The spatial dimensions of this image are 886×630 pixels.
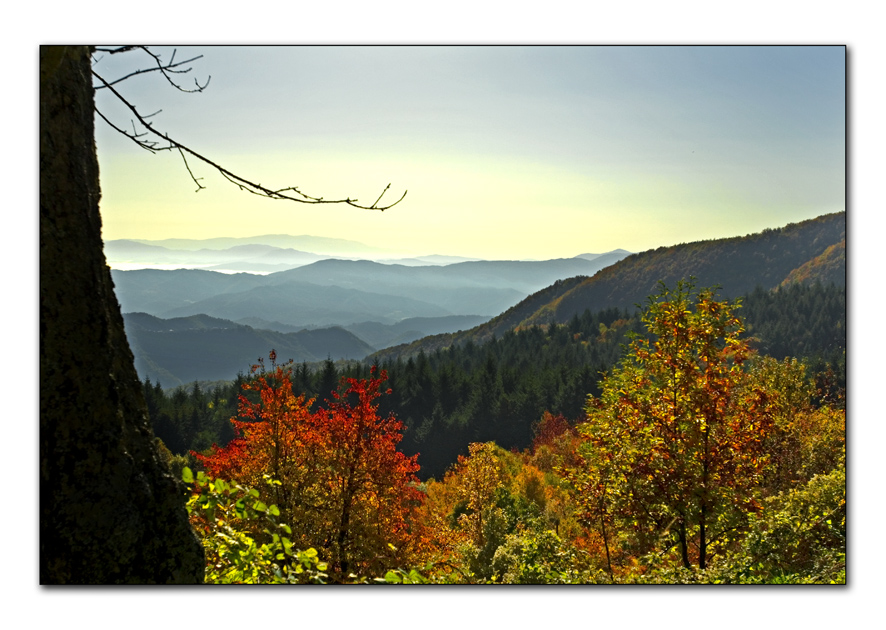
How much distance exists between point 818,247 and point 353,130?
35.2 feet

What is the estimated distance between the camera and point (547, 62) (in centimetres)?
814

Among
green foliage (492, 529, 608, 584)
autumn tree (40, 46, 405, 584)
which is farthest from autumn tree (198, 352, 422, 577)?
autumn tree (40, 46, 405, 584)

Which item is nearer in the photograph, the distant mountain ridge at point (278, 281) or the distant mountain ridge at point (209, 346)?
the distant mountain ridge at point (278, 281)

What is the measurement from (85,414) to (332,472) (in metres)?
6.85

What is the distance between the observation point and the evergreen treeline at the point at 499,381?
18.1 meters

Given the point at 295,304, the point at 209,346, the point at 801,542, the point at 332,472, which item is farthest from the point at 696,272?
the point at 295,304

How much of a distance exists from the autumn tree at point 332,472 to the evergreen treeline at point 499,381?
11.3ft

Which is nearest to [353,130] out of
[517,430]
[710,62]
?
[710,62]

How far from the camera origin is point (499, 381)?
56.7 meters

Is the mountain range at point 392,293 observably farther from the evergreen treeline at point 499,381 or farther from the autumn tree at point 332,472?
the autumn tree at point 332,472

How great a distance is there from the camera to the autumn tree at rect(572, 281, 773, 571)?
304 inches

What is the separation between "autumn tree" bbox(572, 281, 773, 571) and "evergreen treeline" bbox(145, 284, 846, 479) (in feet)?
5.10

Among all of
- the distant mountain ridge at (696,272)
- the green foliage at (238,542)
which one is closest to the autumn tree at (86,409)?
the green foliage at (238,542)
